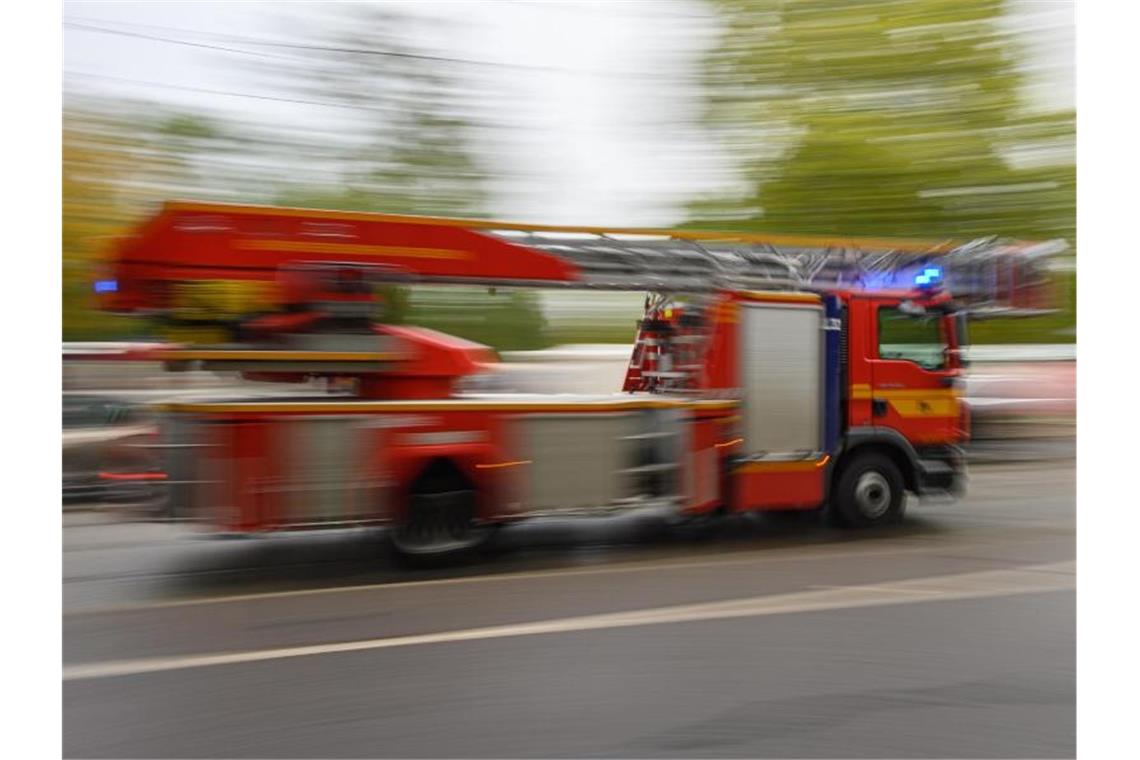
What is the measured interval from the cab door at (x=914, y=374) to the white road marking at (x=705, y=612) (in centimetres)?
167

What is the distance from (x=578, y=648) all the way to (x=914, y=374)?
459 cm

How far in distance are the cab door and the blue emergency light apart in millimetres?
264

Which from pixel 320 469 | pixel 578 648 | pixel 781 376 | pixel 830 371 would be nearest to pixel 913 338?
pixel 830 371

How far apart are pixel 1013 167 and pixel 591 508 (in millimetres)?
10861

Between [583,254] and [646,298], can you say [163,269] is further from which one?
[646,298]

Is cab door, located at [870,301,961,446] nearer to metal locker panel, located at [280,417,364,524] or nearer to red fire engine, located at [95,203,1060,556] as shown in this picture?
red fire engine, located at [95,203,1060,556]

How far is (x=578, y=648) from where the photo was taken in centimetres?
473

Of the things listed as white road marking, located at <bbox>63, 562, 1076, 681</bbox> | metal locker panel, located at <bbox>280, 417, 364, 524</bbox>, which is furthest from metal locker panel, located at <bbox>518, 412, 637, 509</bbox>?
white road marking, located at <bbox>63, 562, 1076, 681</bbox>

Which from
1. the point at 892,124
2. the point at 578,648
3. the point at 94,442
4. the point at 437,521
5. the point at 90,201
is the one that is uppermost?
the point at 892,124

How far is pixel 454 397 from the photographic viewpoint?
670cm

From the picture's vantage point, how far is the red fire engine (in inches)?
234

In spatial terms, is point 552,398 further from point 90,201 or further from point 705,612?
point 90,201

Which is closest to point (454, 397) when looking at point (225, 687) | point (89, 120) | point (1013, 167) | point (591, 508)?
point (591, 508)

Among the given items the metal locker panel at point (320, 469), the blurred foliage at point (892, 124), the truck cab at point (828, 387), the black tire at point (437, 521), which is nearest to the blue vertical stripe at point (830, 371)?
the truck cab at point (828, 387)
